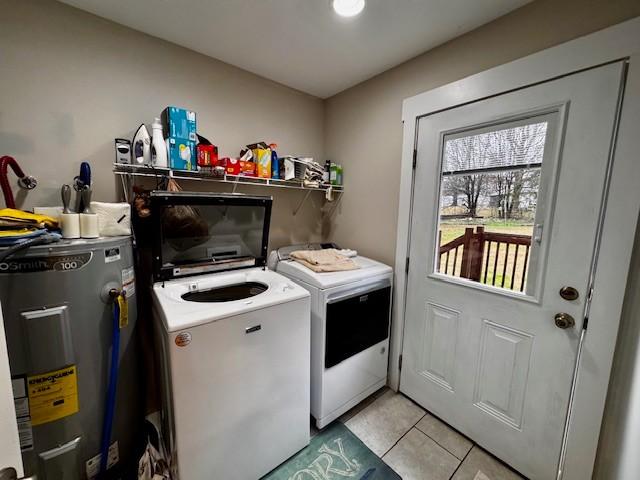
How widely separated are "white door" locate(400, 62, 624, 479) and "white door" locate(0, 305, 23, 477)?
1.80 meters

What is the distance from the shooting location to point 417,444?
1568 mm

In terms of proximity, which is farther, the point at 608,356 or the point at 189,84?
the point at 189,84

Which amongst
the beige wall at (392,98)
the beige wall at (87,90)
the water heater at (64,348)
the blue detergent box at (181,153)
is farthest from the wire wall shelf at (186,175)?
the beige wall at (392,98)

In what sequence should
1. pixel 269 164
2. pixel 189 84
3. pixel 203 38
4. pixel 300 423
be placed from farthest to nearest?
pixel 269 164
pixel 189 84
pixel 203 38
pixel 300 423

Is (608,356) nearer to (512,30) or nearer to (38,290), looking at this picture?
(512,30)

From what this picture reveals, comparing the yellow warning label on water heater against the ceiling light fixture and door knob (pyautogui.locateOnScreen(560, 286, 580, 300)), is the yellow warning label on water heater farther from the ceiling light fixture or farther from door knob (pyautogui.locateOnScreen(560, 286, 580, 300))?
door knob (pyautogui.locateOnScreen(560, 286, 580, 300))

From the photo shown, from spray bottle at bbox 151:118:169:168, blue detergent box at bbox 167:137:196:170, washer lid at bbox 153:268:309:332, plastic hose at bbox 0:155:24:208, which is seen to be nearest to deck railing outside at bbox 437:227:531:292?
washer lid at bbox 153:268:309:332

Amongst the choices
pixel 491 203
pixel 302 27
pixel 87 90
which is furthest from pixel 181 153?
pixel 491 203

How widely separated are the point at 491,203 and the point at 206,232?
1671 millimetres

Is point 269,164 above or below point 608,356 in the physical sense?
above

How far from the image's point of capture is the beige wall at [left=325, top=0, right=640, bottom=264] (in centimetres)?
119

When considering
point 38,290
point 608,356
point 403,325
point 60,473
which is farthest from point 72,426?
point 608,356

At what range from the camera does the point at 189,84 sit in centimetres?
172

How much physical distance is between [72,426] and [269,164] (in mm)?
1689
